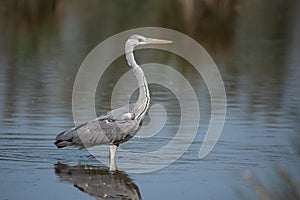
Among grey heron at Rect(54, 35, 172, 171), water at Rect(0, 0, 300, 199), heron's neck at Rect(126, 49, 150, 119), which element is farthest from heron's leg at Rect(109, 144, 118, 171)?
heron's neck at Rect(126, 49, 150, 119)

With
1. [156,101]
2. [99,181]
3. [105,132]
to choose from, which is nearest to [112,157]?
[105,132]

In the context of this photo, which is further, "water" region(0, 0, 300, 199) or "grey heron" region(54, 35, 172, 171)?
"grey heron" region(54, 35, 172, 171)

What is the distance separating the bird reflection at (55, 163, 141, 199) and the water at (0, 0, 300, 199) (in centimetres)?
1

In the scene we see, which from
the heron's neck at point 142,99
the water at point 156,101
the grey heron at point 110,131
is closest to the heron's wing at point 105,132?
the grey heron at point 110,131

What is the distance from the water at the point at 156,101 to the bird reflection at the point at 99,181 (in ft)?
0.04

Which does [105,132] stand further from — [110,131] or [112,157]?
[112,157]

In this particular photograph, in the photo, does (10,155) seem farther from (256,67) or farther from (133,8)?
(133,8)

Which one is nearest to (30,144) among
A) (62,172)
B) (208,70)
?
(62,172)

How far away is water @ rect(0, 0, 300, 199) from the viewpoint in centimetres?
869

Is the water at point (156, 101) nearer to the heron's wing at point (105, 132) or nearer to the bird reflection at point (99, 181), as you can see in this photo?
the bird reflection at point (99, 181)

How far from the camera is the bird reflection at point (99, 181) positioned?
327 inches

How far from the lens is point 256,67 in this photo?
17828 mm

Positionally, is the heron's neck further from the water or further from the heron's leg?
the water

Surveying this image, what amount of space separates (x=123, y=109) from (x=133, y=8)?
19.9 meters
